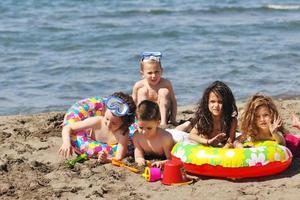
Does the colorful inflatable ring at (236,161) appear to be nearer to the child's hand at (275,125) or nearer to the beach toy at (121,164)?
the child's hand at (275,125)

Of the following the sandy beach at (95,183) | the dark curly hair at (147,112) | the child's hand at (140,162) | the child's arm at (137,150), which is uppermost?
the dark curly hair at (147,112)

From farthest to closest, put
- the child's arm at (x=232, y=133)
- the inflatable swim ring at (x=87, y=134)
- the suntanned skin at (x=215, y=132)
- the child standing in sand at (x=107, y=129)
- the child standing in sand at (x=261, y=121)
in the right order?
→ the inflatable swim ring at (x=87, y=134)
the child standing in sand at (x=107, y=129)
the child's arm at (x=232, y=133)
the suntanned skin at (x=215, y=132)
the child standing in sand at (x=261, y=121)

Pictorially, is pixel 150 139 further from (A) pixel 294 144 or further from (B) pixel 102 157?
(A) pixel 294 144

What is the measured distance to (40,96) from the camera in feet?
32.0

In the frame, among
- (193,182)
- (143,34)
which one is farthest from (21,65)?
(193,182)

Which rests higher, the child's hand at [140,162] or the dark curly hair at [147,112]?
the dark curly hair at [147,112]

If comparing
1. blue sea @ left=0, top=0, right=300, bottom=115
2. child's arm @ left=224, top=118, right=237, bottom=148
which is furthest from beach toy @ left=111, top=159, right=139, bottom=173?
blue sea @ left=0, top=0, right=300, bottom=115

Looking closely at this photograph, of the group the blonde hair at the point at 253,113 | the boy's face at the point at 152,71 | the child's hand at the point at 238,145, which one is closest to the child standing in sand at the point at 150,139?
the child's hand at the point at 238,145

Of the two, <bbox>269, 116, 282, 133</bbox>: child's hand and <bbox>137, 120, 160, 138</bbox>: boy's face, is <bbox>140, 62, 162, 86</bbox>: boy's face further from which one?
<bbox>269, 116, 282, 133</bbox>: child's hand

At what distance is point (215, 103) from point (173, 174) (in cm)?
92

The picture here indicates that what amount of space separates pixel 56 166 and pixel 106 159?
1.66 ft

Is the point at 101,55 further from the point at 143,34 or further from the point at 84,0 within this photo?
the point at 84,0

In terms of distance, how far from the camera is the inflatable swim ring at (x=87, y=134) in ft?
20.8

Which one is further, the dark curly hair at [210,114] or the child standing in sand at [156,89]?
the child standing in sand at [156,89]
